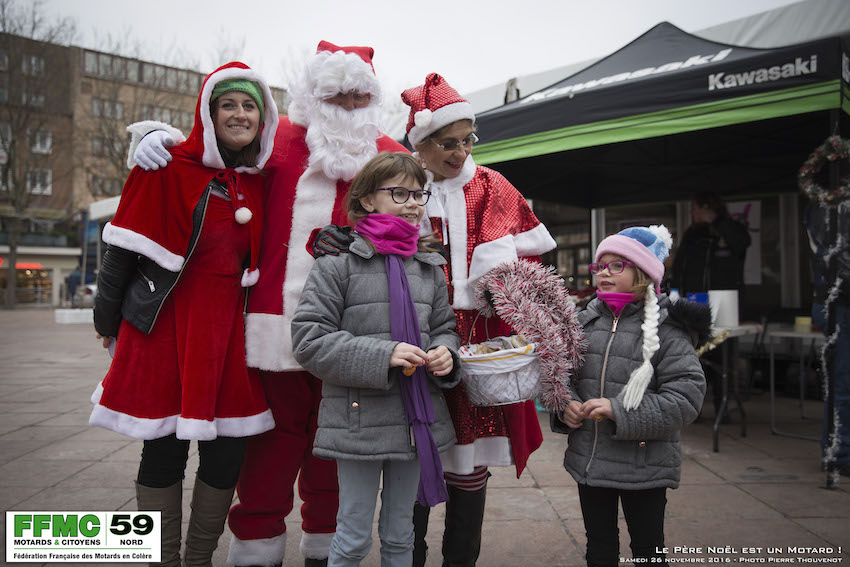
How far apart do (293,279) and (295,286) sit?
3 cm

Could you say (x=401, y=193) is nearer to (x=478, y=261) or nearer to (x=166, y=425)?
(x=478, y=261)

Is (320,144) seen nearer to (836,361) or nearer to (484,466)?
(484,466)

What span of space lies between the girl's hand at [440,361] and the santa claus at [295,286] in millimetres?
654

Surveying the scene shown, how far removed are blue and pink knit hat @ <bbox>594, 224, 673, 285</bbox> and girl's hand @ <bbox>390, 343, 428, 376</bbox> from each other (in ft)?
2.70

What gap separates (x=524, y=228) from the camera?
235 cm

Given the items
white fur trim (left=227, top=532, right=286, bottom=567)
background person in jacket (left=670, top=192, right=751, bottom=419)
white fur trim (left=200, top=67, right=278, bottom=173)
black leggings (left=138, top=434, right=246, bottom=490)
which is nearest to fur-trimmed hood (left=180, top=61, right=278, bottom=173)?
white fur trim (left=200, top=67, right=278, bottom=173)

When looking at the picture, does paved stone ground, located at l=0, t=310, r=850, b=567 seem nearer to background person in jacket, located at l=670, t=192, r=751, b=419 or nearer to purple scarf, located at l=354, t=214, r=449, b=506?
purple scarf, located at l=354, t=214, r=449, b=506

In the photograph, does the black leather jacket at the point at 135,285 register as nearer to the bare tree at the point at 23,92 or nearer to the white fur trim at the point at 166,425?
the white fur trim at the point at 166,425

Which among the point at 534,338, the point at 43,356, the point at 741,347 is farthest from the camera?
the point at 43,356

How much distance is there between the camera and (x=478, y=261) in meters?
2.15

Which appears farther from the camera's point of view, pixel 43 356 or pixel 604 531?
pixel 43 356


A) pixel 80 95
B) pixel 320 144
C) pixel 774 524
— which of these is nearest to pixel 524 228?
pixel 320 144

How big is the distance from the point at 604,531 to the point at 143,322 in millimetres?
1811

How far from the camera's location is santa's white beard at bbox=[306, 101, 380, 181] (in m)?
2.22
